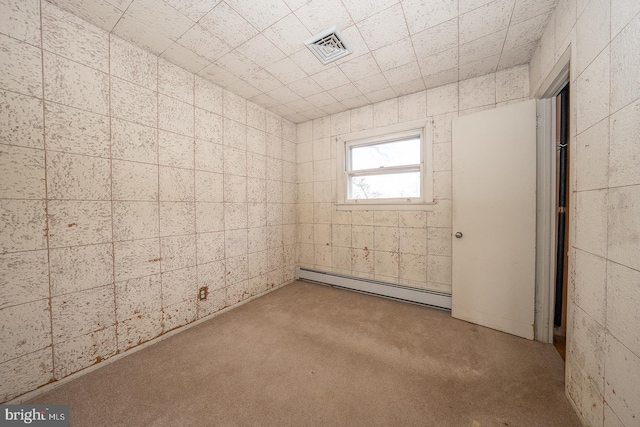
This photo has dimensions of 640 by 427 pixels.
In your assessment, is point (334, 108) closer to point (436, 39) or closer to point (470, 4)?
point (436, 39)

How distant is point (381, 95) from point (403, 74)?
1.56 ft

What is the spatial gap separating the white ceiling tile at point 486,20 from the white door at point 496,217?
712mm

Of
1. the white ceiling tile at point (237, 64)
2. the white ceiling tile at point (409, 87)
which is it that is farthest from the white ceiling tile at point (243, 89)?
the white ceiling tile at point (409, 87)

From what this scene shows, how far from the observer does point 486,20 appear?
1.78m

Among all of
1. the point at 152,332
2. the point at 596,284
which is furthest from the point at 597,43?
the point at 152,332

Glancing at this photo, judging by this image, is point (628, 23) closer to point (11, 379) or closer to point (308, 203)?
point (308, 203)

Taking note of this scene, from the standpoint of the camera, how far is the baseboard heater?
2734mm

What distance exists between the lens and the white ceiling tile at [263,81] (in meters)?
2.47

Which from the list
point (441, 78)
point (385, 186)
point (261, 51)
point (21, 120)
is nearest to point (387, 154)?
point (385, 186)

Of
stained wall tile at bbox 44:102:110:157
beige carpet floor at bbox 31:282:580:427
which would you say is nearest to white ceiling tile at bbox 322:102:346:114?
stained wall tile at bbox 44:102:110:157

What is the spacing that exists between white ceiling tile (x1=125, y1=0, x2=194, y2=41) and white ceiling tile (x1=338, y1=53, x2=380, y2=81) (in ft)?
4.80

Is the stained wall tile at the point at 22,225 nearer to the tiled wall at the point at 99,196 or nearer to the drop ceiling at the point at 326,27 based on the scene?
the tiled wall at the point at 99,196

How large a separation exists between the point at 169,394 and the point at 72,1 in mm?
2854

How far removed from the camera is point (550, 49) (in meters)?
1.78
